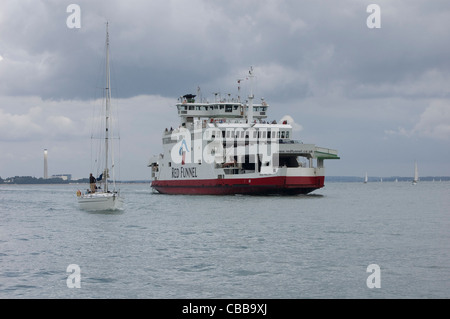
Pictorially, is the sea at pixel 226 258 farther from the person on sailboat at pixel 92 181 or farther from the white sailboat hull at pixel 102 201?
the person on sailboat at pixel 92 181

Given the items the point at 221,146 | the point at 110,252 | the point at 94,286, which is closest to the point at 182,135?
the point at 221,146

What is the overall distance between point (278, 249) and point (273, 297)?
335 inches

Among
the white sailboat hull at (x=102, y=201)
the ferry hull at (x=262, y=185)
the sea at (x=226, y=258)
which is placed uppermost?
the ferry hull at (x=262, y=185)

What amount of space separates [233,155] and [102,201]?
2346 centimetres

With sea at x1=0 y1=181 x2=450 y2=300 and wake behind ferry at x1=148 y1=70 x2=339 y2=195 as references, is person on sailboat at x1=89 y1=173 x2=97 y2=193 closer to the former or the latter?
sea at x1=0 y1=181 x2=450 y2=300

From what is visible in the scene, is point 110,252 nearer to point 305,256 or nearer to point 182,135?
point 305,256

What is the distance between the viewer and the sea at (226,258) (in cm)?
1764

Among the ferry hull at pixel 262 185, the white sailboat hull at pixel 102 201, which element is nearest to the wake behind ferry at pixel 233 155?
the ferry hull at pixel 262 185

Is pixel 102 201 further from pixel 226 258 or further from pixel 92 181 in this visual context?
pixel 226 258

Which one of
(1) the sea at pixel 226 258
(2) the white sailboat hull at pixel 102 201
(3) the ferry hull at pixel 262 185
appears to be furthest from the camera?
(3) the ferry hull at pixel 262 185

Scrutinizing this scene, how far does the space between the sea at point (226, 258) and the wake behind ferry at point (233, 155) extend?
19907 mm

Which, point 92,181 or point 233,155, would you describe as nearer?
point 92,181

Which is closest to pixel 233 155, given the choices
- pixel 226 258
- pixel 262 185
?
pixel 262 185

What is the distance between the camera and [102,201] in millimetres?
42656
